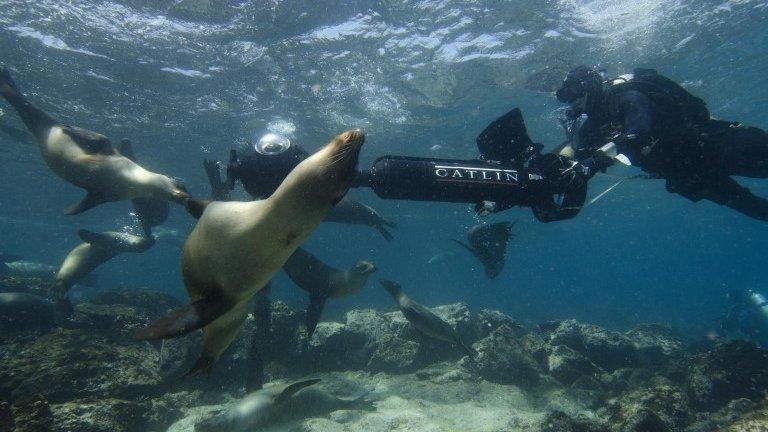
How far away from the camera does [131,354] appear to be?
288 inches

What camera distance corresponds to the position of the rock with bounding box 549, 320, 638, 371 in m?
9.70

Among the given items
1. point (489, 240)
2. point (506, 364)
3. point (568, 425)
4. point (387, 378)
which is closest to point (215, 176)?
point (568, 425)

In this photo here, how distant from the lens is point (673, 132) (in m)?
5.48

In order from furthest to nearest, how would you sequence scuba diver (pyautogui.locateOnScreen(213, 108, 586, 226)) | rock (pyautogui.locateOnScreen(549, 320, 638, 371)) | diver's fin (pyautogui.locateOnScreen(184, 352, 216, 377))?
1. rock (pyautogui.locateOnScreen(549, 320, 638, 371))
2. scuba diver (pyautogui.locateOnScreen(213, 108, 586, 226))
3. diver's fin (pyautogui.locateOnScreen(184, 352, 216, 377))

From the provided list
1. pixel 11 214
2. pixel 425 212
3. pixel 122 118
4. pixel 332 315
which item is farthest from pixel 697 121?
pixel 11 214

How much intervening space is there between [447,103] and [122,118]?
16061 millimetres

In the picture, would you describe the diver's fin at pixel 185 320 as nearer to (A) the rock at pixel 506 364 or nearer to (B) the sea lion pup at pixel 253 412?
(B) the sea lion pup at pixel 253 412

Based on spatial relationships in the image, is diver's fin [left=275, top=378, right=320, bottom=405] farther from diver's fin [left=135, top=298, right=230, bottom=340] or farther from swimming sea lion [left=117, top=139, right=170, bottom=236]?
diver's fin [left=135, top=298, right=230, bottom=340]

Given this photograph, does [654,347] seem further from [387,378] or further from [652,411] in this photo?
[387,378]

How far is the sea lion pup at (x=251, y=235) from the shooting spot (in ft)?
5.27

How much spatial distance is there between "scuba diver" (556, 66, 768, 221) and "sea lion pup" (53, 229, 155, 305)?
1057cm

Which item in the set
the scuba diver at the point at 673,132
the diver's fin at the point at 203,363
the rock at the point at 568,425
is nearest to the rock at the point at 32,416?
the diver's fin at the point at 203,363

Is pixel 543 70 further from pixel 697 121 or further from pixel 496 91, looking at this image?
pixel 697 121

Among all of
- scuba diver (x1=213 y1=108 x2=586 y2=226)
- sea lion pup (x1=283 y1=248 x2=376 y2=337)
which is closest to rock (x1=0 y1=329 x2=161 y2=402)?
sea lion pup (x1=283 y1=248 x2=376 y2=337)
